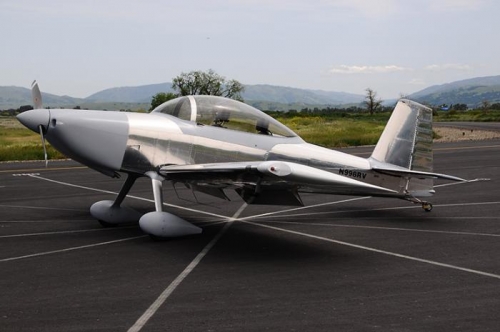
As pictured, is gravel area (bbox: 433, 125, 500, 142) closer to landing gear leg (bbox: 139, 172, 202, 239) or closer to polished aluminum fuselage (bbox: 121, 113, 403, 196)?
polished aluminum fuselage (bbox: 121, 113, 403, 196)

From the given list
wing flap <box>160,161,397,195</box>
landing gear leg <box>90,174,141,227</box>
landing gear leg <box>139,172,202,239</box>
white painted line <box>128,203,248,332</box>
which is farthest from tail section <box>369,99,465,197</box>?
landing gear leg <box>90,174,141,227</box>

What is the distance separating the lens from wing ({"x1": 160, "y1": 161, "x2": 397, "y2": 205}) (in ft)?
25.2

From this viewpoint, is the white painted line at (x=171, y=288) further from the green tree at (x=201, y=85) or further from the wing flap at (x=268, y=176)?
the green tree at (x=201, y=85)

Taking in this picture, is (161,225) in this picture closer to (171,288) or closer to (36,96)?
(171,288)

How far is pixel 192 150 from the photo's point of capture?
9.86 metres

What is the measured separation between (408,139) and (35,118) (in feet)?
20.9

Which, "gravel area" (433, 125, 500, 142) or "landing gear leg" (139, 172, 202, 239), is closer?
"landing gear leg" (139, 172, 202, 239)

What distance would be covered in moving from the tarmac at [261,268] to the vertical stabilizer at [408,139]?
3.61ft

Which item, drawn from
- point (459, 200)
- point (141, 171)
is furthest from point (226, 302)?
point (459, 200)

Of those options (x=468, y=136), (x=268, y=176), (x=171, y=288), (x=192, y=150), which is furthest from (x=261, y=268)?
(x=468, y=136)

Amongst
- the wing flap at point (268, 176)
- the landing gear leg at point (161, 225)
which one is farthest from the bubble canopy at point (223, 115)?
the landing gear leg at point (161, 225)

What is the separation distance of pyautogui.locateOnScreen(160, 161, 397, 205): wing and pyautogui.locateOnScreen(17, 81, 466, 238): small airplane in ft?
0.07

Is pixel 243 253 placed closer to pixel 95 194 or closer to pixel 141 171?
pixel 141 171

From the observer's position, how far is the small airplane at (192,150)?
30.6 feet
